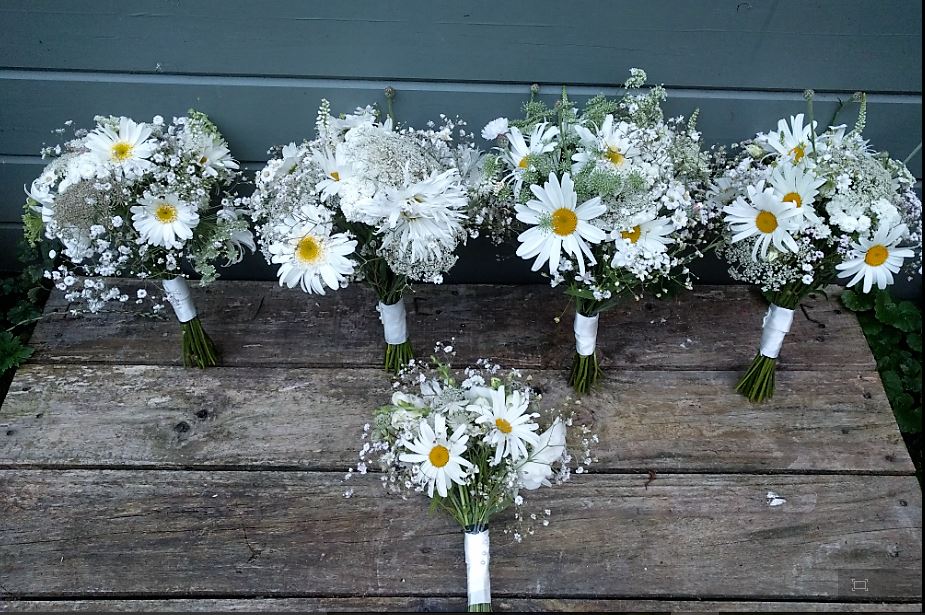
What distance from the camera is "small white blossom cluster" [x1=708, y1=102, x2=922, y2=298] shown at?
4.82 feet

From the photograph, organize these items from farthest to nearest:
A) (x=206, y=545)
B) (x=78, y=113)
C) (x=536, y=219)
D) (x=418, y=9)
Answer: (x=78, y=113) < (x=418, y=9) < (x=206, y=545) < (x=536, y=219)

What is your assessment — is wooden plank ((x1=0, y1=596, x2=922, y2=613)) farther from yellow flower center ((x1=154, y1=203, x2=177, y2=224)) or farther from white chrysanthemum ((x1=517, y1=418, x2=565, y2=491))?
yellow flower center ((x1=154, y1=203, x2=177, y2=224))

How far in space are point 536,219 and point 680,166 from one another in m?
0.41

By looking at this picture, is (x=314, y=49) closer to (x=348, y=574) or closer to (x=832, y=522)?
(x=348, y=574)

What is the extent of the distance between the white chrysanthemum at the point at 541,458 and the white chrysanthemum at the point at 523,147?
1.55 ft

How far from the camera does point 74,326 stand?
1.94 metres

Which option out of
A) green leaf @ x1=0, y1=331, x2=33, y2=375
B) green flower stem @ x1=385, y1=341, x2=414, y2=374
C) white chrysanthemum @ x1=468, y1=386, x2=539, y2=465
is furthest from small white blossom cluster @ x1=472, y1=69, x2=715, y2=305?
green leaf @ x1=0, y1=331, x2=33, y2=375

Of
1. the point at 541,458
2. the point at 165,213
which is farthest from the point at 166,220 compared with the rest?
the point at 541,458

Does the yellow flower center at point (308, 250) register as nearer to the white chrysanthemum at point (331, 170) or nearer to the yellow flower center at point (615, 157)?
the white chrysanthemum at point (331, 170)

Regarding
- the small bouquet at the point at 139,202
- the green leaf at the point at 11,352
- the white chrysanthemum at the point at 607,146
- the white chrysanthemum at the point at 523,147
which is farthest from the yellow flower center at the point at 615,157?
the green leaf at the point at 11,352

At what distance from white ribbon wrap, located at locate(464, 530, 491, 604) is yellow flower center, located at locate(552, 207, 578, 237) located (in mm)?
591

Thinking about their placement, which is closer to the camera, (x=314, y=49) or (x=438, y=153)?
(x=438, y=153)

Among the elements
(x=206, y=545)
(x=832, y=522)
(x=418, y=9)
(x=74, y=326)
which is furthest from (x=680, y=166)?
(x=74, y=326)

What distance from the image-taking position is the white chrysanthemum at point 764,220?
1465 mm
